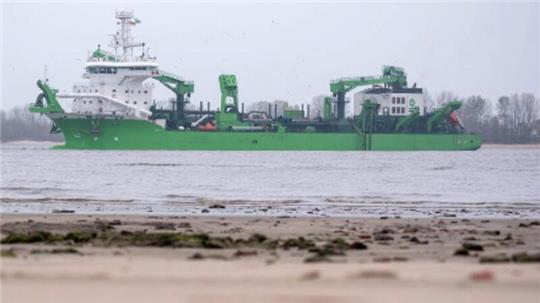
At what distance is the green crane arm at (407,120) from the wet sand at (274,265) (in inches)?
2598

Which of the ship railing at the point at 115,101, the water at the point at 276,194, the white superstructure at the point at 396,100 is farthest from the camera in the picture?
the white superstructure at the point at 396,100

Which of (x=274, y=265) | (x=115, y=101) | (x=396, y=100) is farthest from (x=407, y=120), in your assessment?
(x=274, y=265)

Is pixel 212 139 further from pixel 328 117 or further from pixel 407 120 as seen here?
pixel 407 120

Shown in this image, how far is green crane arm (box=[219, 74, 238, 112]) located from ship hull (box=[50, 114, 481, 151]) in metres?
2.72

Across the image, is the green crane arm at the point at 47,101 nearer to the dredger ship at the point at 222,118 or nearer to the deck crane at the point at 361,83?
the dredger ship at the point at 222,118

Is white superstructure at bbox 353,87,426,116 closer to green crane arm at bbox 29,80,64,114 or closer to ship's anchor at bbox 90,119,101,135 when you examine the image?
ship's anchor at bbox 90,119,101,135

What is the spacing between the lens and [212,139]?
Answer: 248 feet

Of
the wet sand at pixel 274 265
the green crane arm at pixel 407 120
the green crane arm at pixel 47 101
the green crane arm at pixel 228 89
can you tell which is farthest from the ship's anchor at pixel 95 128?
the wet sand at pixel 274 265

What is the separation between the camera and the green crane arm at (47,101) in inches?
2793

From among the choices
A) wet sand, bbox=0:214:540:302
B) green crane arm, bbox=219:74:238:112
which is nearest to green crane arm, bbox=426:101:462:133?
green crane arm, bbox=219:74:238:112

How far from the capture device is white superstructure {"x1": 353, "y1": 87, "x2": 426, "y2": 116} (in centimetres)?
8069

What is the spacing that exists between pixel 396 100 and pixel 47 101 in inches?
1050

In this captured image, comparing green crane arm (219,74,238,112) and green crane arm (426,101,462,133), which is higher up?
green crane arm (219,74,238,112)

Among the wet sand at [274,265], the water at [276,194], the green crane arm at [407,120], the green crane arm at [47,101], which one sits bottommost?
the water at [276,194]
